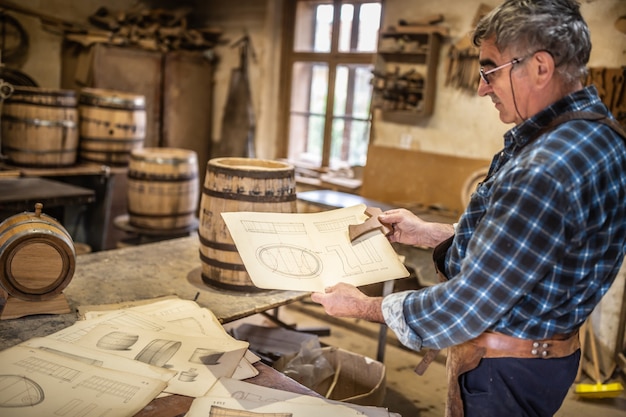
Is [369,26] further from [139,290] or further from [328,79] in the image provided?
[139,290]

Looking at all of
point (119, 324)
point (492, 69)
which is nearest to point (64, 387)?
point (119, 324)

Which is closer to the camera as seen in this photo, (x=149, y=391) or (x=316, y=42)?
(x=149, y=391)

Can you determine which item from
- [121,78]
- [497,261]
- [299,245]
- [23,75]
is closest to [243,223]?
[299,245]

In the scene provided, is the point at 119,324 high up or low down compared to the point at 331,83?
down

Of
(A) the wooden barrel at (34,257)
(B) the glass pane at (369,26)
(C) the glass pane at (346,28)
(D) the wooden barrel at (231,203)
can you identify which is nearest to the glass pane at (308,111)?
(C) the glass pane at (346,28)

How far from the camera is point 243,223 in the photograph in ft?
6.25

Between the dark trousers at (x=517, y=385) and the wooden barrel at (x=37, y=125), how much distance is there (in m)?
4.16

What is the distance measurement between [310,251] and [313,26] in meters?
5.10

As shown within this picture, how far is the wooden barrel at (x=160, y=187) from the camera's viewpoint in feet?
13.9

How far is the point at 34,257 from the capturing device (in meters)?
1.93

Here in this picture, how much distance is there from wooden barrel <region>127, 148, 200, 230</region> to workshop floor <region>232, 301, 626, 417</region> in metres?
1.18

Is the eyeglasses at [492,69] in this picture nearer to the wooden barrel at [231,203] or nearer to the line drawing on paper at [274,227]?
the line drawing on paper at [274,227]

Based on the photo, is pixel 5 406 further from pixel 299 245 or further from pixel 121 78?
pixel 121 78

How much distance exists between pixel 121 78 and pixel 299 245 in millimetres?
4792
